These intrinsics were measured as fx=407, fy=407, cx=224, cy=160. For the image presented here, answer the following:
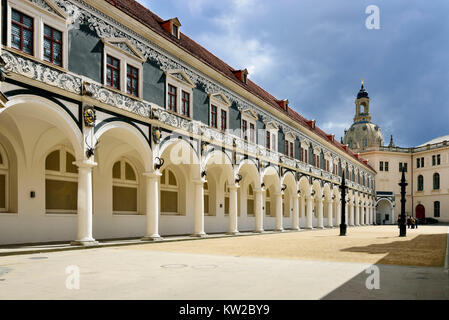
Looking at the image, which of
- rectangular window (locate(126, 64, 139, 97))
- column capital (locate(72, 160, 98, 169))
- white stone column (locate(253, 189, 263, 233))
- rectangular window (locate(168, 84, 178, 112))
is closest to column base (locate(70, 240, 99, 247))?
column capital (locate(72, 160, 98, 169))

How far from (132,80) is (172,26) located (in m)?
5.40

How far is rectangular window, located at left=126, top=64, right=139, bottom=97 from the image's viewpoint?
18.2 meters

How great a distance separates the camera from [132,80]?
18.4 m

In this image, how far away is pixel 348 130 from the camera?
9994 centimetres

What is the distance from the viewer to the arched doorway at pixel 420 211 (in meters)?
75.3

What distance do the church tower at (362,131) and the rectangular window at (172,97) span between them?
265ft

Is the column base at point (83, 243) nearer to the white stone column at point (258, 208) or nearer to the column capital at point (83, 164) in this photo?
the column capital at point (83, 164)

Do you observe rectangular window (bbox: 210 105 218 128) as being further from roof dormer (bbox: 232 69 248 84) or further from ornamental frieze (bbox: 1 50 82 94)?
ornamental frieze (bbox: 1 50 82 94)

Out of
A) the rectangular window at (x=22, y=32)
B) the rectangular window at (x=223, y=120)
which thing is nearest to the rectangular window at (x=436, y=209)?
the rectangular window at (x=223, y=120)

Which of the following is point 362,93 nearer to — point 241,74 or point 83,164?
point 241,74

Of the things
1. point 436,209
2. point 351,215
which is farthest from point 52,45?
point 436,209

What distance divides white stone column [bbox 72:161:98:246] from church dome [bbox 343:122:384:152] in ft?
286

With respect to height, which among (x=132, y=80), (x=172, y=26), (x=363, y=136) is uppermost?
(x=363, y=136)
